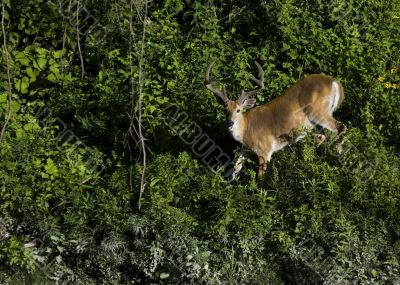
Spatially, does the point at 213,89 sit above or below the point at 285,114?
below

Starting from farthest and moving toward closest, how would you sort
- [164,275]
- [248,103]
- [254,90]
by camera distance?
1. [248,103]
2. [254,90]
3. [164,275]

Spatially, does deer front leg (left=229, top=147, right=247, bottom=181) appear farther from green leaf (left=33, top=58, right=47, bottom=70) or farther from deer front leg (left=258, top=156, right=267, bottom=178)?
green leaf (left=33, top=58, right=47, bottom=70)

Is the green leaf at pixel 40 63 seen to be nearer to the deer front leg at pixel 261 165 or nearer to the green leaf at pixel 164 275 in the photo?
the deer front leg at pixel 261 165

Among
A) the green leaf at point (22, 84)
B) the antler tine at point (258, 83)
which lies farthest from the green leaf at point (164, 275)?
the green leaf at point (22, 84)

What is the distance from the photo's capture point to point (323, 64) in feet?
37.6

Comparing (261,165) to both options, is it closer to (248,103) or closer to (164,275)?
(248,103)

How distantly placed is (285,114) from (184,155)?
1.48 meters

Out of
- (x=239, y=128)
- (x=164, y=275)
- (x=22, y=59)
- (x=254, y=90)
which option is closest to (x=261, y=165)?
(x=239, y=128)

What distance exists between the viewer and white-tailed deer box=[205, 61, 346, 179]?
10.6 m

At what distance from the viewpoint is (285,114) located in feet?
35.5

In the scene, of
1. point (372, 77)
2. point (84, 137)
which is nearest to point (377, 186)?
point (372, 77)

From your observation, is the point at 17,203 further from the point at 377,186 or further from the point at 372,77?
the point at 372,77

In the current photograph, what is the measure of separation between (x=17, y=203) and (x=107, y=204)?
1.02 m

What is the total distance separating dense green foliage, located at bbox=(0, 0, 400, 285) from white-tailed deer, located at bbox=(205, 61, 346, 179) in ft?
0.89
